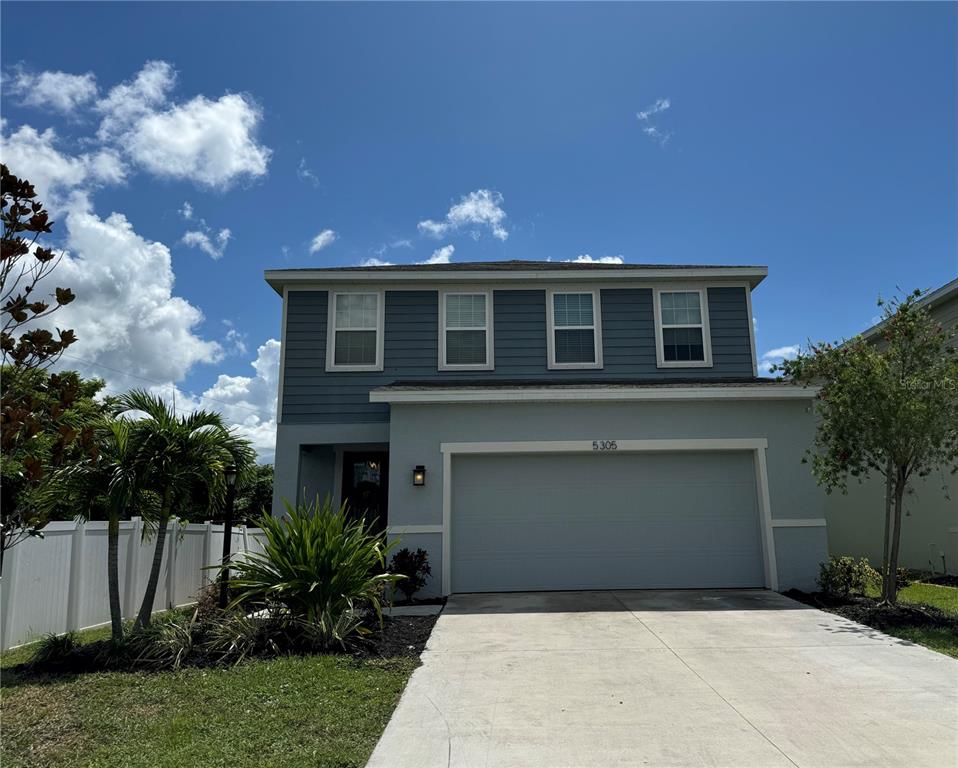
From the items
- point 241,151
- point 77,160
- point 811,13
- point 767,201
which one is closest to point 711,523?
point 767,201

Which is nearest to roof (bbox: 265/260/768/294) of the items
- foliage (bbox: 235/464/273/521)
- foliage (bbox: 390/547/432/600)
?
foliage (bbox: 390/547/432/600)

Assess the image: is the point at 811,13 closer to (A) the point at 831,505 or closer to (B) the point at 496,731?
(A) the point at 831,505

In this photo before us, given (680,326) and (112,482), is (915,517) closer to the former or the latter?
(680,326)

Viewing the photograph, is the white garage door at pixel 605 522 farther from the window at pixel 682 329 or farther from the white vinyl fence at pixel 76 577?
the white vinyl fence at pixel 76 577

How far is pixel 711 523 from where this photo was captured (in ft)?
35.2

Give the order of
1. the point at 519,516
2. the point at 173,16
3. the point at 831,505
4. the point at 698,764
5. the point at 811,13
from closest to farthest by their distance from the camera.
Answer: the point at 698,764
the point at 173,16
the point at 811,13
the point at 519,516
the point at 831,505

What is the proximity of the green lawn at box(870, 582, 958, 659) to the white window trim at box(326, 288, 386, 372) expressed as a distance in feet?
29.6

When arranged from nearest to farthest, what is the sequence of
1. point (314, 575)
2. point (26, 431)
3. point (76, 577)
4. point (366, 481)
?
point (26, 431) → point (314, 575) → point (76, 577) → point (366, 481)

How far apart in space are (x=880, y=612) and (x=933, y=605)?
135 centimetres

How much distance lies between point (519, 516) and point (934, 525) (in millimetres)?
8071

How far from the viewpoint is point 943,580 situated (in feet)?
37.8

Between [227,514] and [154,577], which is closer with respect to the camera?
[154,577]

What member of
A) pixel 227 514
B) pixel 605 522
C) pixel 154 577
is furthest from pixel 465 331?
pixel 154 577

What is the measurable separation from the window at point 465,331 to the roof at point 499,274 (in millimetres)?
446
